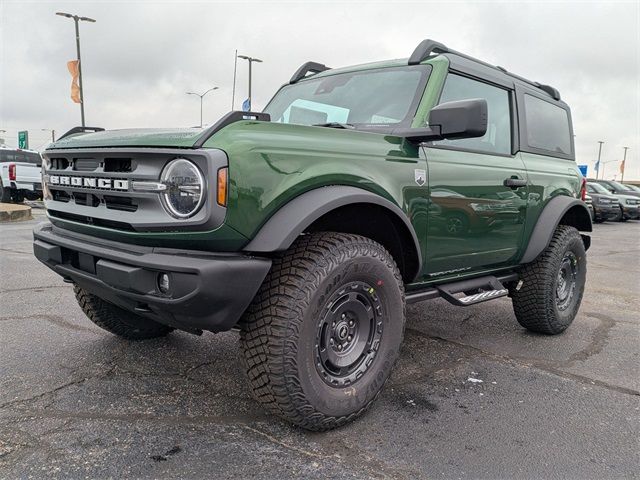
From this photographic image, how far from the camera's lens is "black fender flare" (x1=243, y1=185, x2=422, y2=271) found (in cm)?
217

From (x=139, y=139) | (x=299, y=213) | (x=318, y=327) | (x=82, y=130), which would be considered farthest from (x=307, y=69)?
(x=318, y=327)

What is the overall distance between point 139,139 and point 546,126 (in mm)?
3497

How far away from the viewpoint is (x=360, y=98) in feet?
10.9

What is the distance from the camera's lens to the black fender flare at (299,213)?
7.13 ft

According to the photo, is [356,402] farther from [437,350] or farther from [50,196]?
[50,196]

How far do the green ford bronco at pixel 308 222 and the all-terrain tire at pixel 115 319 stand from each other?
14 mm

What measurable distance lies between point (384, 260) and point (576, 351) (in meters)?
2.13

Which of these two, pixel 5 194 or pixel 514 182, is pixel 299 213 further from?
pixel 5 194

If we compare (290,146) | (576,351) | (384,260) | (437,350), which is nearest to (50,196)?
(290,146)

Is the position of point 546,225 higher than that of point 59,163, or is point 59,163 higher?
point 59,163

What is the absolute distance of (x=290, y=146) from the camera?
2305 mm

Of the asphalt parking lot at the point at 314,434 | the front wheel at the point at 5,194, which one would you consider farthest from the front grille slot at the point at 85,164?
the front wheel at the point at 5,194

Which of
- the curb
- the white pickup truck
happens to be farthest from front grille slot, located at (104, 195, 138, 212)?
the white pickup truck

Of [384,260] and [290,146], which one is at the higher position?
[290,146]
